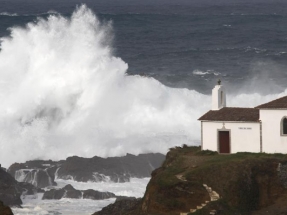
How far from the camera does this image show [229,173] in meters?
39.0

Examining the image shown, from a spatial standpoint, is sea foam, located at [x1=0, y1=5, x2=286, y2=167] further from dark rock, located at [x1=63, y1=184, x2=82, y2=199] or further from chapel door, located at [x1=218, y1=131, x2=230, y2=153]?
chapel door, located at [x1=218, y1=131, x2=230, y2=153]

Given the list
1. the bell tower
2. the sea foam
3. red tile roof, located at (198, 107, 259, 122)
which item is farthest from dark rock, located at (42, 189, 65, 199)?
the sea foam

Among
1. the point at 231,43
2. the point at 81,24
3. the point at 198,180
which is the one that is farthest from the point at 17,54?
the point at 198,180

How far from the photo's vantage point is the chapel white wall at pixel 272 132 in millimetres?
41750

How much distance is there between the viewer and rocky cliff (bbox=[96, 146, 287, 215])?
38.3 metres

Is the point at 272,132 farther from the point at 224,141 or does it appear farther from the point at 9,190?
the point at 9,190

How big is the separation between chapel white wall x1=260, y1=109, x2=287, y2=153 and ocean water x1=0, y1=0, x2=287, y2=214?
24.6 ft

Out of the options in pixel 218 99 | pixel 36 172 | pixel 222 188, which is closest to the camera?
pixel 222 188

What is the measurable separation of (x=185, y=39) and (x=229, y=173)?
54011mm

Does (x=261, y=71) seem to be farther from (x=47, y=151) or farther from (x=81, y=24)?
(x=47, y=151)

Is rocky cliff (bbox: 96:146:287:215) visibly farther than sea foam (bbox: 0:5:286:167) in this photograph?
No

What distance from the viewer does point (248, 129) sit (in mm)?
42219

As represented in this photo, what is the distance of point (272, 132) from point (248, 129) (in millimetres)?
871

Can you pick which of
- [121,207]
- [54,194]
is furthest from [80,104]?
[121,207]
